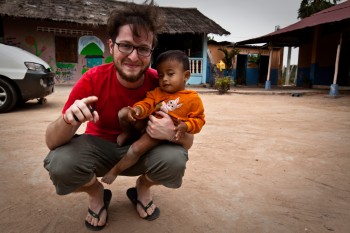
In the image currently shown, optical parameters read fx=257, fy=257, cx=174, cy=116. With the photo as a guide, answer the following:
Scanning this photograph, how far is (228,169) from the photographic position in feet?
8.78

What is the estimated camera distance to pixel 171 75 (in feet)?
6.06

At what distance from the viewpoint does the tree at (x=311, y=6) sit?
20.3 m

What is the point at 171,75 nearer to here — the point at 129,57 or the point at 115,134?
the point at 129,57

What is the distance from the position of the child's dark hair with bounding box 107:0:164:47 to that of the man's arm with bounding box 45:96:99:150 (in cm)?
62

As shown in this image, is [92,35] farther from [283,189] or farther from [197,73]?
[283,189]

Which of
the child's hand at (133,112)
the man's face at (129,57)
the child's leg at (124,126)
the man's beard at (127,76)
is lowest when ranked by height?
the child's leg at (124,126)

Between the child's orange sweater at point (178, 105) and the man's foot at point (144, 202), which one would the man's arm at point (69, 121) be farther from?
the man's foot at point (144, 202)

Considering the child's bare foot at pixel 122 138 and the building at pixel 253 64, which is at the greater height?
the building at pixel 253 64

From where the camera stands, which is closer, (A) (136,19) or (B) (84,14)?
(A) (136,19)

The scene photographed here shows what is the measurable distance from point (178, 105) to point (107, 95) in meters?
0.49

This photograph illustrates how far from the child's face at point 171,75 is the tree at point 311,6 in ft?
75.0

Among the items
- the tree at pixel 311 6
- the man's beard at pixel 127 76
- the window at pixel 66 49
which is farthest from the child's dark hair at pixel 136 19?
the tree at pixel 311 6

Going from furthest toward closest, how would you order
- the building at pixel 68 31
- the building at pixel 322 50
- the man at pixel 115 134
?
1. the building at pixel 322 50
2. the building at pixel 68 31
3. the man at pixel 115 134

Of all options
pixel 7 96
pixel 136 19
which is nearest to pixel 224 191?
pixel 136 19
